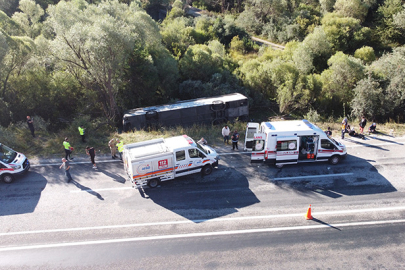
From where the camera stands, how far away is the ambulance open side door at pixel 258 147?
14.8 m

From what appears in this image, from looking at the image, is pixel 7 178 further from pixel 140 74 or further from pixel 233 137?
pixel 140 74

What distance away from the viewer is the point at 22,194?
1350cm

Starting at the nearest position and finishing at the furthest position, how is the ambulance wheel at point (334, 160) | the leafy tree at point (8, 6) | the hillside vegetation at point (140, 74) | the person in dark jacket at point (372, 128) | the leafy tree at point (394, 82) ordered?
the ambulance wheel at point (334, 160) < the person in dark jacket at point (372, 128) < the hillside vegetation at point (140, 74) < the leafy tree at point (394, 82) < the leafy tree at point (8, 6)

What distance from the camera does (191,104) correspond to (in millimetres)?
21562

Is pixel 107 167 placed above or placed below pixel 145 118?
below

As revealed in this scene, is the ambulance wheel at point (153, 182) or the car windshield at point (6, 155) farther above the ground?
the car windshield at point (6, 155)

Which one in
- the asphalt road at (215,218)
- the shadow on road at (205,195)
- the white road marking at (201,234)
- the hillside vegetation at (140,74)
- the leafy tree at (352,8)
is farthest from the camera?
the leafy tree at (352,8)

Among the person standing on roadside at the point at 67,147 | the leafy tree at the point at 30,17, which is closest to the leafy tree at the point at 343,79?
the person standing on roadside at the point at 67,147

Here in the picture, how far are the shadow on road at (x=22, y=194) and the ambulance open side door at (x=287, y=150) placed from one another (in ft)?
39.7

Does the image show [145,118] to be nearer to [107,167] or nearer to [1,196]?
[107,167]

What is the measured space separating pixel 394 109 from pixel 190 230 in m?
21.2

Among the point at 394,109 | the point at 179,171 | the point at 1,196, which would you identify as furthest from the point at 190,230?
the point at 394,109

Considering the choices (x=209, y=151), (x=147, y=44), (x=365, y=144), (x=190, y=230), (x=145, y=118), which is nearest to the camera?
(x=190, y=230)

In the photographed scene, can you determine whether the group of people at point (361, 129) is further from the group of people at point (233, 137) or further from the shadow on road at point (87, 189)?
the shadow on road at point (87, 189)
